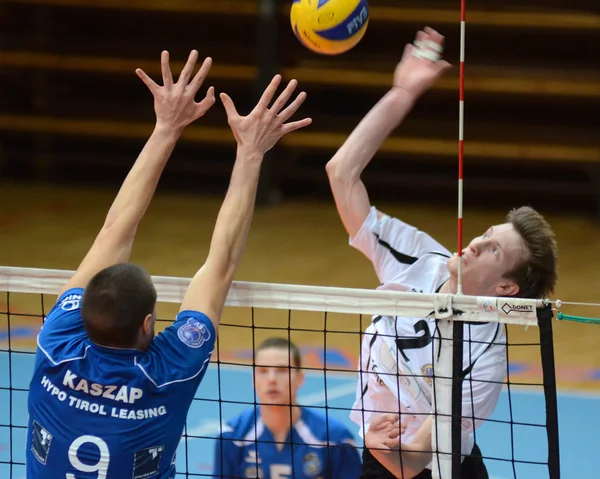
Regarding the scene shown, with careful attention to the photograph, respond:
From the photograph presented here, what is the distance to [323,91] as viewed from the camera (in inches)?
495

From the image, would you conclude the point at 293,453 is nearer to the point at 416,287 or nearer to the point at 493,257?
the point at 416,287

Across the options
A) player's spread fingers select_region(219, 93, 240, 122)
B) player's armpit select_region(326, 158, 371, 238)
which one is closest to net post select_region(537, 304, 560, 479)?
player's armpit select_region(326, 158, 371, 238)

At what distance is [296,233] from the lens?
10.5m

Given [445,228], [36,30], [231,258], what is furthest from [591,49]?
[231,258]

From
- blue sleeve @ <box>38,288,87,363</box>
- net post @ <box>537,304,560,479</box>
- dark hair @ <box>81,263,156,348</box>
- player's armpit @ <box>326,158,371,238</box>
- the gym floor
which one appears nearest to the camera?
dark hair @ <box>81,263,156,348</box>

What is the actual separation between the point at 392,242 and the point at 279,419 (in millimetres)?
872

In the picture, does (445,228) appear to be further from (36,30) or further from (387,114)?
(387,114)

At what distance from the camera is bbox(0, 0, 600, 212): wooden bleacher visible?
11.5 meters

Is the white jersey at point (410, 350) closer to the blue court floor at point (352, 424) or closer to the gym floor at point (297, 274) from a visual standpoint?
the gym floor at point (297, 274)

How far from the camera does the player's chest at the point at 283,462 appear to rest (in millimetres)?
3771

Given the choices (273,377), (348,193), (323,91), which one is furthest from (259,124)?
(323,91)

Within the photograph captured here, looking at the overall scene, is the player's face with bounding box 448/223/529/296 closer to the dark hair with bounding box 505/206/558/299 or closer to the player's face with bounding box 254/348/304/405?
the dark hair with bounding box 505/206/558/299

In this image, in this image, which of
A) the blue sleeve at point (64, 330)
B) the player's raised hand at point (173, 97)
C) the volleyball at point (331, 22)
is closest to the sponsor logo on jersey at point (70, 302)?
the blue sleeve at point (64, 330)

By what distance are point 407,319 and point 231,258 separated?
0.75 m
